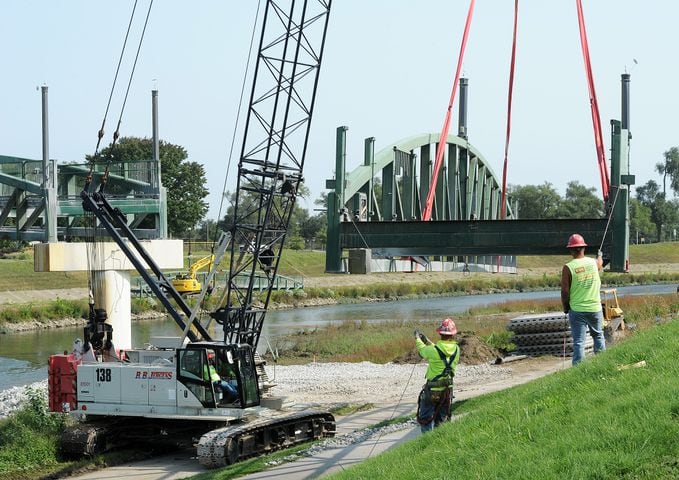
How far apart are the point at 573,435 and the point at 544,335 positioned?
21.4m

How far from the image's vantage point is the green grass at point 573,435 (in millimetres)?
8570

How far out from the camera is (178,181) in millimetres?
107188

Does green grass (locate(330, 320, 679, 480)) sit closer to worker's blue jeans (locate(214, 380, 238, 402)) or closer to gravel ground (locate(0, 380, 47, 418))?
worker's blue jeans (locate(214, 380, 238, 402))

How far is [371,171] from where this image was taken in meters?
29.4

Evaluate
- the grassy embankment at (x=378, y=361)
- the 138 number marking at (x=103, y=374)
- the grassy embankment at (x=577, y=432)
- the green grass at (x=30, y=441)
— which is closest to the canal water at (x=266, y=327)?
the grassy embankment at (x=378, y=361)

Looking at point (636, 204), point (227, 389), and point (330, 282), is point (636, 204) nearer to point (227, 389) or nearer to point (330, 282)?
point (330, 282)

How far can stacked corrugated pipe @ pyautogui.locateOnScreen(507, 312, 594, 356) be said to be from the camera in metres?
30.0

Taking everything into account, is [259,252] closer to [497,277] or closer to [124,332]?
[124,332]

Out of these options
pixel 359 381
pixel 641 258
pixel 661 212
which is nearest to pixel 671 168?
pixel 661 212

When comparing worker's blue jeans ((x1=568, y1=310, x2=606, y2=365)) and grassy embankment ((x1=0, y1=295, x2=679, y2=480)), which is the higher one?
worker's blue jeans ((x1=568, y1=310, x2=606, y2=365))

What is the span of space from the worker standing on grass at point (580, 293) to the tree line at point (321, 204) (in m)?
42.8

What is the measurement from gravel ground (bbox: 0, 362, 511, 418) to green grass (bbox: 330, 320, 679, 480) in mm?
11982

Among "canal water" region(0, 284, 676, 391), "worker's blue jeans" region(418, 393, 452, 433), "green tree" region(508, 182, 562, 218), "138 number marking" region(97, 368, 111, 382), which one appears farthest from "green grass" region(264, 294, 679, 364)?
"green tree" region(508, 182, 562, 218)

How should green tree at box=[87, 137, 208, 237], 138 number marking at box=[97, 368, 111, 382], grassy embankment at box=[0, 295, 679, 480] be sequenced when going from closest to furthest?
grassy embankment at box=[0, 295, 679, 480], 138 number marking at box=[97, 368, 111, 382], green tree at box=[87, 137, 208, 237]
